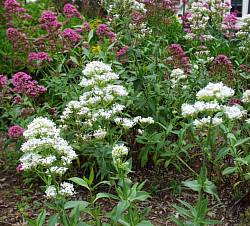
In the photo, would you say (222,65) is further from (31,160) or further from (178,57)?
(31,160)

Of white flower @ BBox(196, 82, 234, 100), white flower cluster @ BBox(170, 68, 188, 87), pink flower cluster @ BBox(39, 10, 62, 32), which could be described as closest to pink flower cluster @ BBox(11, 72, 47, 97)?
pink flower cluster @ BBox(39, 10, 62, 32)

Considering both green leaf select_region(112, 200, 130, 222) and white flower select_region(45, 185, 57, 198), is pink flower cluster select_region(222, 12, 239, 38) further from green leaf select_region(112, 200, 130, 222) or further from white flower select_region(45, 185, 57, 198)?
white flower select_region(45, 185, 57, 198)

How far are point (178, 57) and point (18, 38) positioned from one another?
1.35m

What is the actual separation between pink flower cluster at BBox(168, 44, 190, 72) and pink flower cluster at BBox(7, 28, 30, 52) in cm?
123

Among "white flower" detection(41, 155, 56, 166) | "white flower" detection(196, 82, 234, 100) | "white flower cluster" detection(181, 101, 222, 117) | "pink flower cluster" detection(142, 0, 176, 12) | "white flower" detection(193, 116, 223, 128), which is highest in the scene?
"pink flower cluster" detection(142, 0, 176, 12)

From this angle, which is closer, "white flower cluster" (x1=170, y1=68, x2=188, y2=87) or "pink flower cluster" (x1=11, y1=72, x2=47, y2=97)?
"pink flower cluster" (x1=11, y1=72, x2=47, y2=97)

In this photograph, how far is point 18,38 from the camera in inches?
163

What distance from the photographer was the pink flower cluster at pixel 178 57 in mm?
3859

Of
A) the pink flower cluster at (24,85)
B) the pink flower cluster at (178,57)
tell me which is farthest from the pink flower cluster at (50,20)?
the pink flower cluster at (178,57)

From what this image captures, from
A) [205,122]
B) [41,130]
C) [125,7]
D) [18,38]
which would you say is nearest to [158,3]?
[125,7]

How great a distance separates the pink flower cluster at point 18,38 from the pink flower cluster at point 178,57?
1.23 metres

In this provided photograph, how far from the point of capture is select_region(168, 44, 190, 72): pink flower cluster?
12.7 ft

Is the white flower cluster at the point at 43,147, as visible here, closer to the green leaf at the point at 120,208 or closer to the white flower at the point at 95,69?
the green leaf at the point at 120,208

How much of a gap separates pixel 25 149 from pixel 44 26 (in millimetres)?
2013
